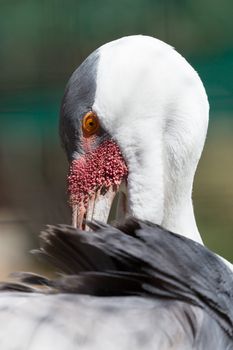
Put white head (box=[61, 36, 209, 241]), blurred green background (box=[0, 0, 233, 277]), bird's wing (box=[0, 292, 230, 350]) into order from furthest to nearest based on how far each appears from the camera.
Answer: blurred green background (box=[0, 0, 233, 277]), white head (box=[61, 36, 209, 241]), bird's wing (box=[0, 292, 230, 350])

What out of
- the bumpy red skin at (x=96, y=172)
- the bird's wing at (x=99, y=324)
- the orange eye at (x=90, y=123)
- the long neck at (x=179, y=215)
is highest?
the orange eye at (x=90, y=123)

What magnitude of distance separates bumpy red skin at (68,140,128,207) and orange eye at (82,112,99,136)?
36 millimetres

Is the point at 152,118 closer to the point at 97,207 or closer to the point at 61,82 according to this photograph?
the point at 97,207

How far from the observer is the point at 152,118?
244 centimetres

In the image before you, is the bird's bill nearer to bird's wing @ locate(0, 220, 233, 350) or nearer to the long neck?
the long neck

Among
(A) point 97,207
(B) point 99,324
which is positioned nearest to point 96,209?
(A) point 97,207

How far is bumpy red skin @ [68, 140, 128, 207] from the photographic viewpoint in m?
2.46

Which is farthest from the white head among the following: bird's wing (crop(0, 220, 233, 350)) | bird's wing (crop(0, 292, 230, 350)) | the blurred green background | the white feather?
the blurred green background

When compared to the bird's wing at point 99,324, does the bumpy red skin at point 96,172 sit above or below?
above

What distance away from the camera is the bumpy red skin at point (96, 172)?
2465 mm

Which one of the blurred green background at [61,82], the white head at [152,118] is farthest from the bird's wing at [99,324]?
the blurred green background at [61,82]

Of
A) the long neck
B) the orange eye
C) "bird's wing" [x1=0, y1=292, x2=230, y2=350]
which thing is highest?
the orange eye

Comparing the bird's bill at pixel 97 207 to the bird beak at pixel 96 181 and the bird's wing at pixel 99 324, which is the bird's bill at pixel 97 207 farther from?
the bird's wing at pixel 99 324

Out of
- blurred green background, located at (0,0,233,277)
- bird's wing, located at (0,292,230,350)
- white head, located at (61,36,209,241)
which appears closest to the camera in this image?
bird's wing, located at (0,292,230,350)
